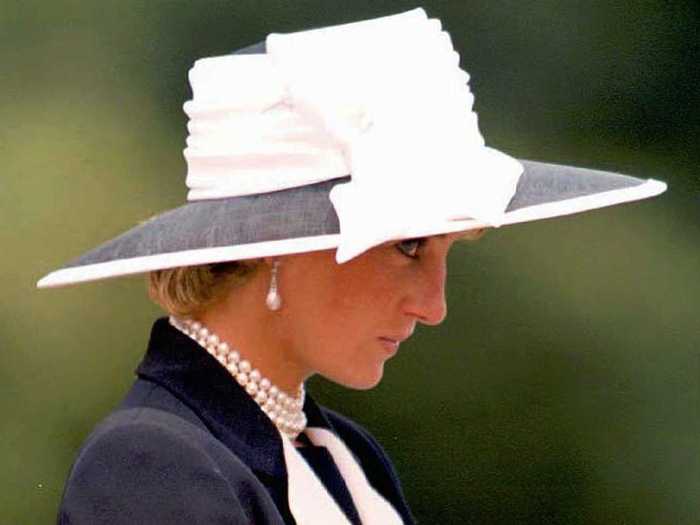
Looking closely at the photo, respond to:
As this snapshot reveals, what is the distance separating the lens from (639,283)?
69.7 inches

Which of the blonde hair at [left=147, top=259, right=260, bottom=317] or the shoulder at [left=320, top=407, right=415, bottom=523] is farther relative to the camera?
the shoulder at [left=320, top=407, right=415, bottom=523]

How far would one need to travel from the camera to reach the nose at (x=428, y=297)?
3.72ft

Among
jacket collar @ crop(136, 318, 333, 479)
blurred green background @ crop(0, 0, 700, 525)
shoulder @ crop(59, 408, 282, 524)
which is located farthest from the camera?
blurred green background @ crop(0, 0, 700, 525)

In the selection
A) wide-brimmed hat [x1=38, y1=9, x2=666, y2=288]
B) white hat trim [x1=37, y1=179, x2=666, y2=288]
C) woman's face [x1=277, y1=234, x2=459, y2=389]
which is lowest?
woman's face [x1=277, y1=234, x2=459, y2=389]

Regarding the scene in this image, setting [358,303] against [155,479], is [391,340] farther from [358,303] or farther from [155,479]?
[155,479]

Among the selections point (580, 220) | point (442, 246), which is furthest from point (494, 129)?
point (442, 246)

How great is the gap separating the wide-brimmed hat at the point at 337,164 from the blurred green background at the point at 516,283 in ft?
1.50

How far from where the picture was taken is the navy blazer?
3.24 ft

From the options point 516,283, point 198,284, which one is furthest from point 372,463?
point 516,283

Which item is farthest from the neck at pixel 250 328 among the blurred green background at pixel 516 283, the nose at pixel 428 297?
the blurred green background at pixel 516 283

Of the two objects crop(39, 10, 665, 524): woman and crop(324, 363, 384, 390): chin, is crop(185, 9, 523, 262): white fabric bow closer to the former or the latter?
crop(39, 10, 665, 524): woman

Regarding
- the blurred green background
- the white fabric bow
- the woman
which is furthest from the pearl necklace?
the blurred green background

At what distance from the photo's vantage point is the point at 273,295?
1.12 meters

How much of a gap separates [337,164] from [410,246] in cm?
10
